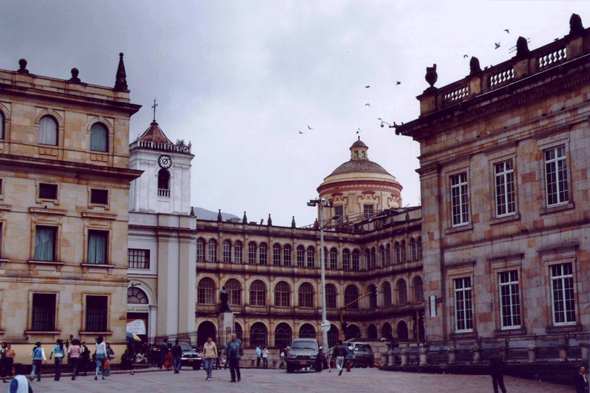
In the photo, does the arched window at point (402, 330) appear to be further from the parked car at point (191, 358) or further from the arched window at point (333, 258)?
the parked car at point (191, 358)

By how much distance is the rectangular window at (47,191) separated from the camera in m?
43.4

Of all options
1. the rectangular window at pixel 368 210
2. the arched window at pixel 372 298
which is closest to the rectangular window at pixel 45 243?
the arched window at pixel 372 298

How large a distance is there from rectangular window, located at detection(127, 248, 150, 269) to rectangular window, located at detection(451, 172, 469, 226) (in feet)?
113

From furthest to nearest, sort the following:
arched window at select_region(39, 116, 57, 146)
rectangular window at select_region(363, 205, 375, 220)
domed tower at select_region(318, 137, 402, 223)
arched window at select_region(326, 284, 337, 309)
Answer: domed tower at select_region(318, 137, 402, 223) → rectangular window at select_region(363, 205, 375, 220) → arched window at select_region(326, 284, 337, 309) → arched window at select_region(39, 116, 57, 146)

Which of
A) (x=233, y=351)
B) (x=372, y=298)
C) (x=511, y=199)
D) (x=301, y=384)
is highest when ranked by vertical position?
(x=511, y=199)

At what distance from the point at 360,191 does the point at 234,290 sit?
2135 centimetres

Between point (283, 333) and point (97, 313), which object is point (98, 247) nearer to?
point (97, 313)

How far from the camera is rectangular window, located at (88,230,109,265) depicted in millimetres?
44594

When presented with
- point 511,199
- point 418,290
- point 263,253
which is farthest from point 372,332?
point 511,199

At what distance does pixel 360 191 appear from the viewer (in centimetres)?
9625

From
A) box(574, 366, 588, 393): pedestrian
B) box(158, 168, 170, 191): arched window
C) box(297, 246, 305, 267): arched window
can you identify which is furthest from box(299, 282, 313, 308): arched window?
box(574, 366, 588, 393): pedestrian

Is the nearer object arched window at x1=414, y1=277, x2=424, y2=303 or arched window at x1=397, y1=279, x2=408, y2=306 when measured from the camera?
arched window at x1=414, y1=277, x2=424, y2=303

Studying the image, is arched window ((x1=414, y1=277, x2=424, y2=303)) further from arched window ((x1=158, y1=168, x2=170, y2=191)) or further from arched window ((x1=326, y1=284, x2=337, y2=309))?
arched window ((x1=158, y1=168, x2=170, y2=191))

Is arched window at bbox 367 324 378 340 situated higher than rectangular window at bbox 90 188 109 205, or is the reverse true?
rectangular window at bbox 90 188 109 205
